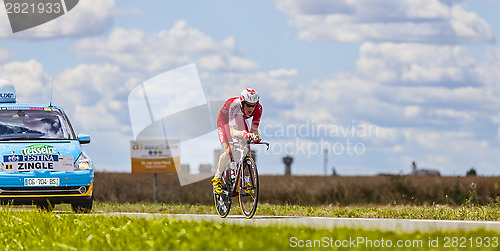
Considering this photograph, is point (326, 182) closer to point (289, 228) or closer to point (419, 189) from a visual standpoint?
point (419, 189)

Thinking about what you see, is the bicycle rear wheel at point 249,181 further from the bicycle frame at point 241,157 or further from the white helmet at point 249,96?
the white helmet at point 249,96

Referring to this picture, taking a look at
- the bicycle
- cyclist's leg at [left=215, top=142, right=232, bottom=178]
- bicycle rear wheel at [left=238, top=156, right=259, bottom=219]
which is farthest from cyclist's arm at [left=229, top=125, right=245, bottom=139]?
bicycle rear wheel at [left=238, top=156, right=259, bottom=219]

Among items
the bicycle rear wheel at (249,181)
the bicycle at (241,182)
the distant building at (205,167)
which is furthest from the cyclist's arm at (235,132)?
the distant building at (205,167)

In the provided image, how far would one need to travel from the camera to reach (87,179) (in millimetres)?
15039

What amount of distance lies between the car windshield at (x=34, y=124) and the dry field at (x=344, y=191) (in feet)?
37.0

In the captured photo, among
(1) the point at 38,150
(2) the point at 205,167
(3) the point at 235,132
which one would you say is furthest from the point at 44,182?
(2) the point at 205,167

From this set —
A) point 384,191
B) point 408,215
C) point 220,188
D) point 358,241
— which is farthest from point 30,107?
point 384,191

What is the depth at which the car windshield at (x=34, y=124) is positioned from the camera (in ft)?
52.1

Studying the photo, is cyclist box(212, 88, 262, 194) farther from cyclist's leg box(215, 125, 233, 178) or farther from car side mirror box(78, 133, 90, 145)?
car side mirror box(78, 133, 90, 145)

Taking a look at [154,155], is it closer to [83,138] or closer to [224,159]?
[83,138]

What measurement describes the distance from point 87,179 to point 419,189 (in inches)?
635

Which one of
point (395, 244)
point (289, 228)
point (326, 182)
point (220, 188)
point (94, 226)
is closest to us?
point (395, 244)

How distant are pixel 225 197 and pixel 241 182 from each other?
0.66 m

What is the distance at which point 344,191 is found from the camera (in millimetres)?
28547
